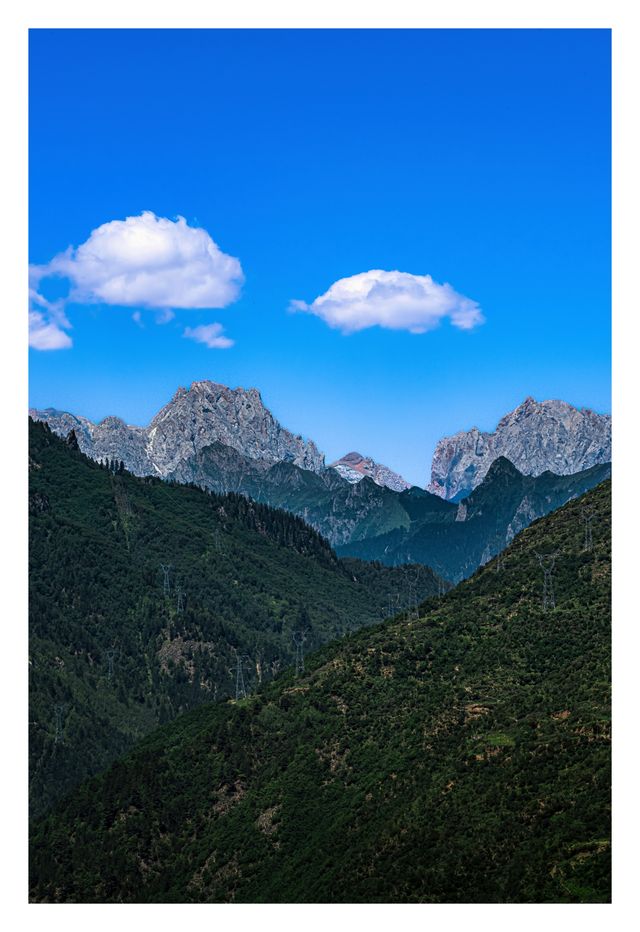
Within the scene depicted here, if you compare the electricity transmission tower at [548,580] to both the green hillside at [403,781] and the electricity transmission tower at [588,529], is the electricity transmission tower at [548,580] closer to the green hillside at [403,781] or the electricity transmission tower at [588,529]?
the green hillside at [403,781]

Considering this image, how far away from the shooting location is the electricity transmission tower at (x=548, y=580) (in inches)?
6914

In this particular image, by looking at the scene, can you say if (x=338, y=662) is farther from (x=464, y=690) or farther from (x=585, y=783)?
(x=585, y=783)

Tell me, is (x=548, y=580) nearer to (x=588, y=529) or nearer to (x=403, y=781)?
(x=588, y=529)

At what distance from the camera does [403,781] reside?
142m

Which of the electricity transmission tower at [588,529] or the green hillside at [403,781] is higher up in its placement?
the electricity transmission tower at [588,529]

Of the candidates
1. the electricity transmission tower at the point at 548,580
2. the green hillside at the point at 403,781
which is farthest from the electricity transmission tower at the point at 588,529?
the electricity transmission tower at the point at 548,580

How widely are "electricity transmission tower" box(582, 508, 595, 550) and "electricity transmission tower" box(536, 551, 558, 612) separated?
5611 mm

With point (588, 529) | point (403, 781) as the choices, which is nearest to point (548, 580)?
point (588, 529)

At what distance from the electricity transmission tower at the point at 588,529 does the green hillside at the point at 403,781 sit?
130cm

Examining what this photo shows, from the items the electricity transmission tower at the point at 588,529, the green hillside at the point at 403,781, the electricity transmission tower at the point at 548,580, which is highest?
the electricity transmission tower at the point at 588,529

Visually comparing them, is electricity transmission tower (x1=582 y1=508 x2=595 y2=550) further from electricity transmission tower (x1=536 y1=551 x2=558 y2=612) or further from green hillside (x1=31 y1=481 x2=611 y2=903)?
electricity transmission tower (x1=536 y1=551 x2=558 y2=612)

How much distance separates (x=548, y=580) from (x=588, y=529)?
49.5ft
